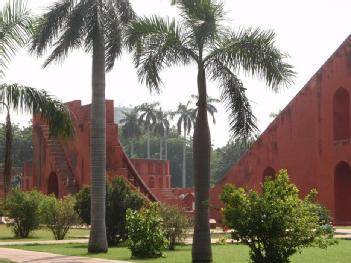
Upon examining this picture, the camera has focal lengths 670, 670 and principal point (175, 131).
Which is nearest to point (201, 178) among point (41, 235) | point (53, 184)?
point (41, 235)

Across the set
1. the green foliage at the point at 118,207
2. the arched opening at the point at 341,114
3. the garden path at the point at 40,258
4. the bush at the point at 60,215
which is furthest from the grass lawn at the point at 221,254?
the arched opening at the point at 341,114

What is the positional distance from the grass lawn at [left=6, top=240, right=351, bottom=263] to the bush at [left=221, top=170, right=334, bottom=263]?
297 cm

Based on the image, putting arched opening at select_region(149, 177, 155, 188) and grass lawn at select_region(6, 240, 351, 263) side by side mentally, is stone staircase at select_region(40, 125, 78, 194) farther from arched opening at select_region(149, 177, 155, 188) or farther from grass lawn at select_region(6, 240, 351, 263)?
grass lawn at select_region(6, 240, 351, 263)

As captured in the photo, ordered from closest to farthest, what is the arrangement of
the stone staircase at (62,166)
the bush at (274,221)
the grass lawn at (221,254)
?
the bush at (274,221) → the grass lawn at (221,254) → the stone staircase at (62,166)

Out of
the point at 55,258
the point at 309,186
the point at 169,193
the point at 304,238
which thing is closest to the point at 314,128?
the point at 309,186

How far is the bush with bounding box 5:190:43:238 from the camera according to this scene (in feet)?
75.1

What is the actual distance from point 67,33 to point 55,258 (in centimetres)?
515

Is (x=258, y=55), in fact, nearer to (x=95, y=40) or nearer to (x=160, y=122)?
(x=95, y=40)

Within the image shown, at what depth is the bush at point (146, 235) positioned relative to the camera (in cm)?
1452

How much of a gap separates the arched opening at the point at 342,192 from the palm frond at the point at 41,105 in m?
20.9

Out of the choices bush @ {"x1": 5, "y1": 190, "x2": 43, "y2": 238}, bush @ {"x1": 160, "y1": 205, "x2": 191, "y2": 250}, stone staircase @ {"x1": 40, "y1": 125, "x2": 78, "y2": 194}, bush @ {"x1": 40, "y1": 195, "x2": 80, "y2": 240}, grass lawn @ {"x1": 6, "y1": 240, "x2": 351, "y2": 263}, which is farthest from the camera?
stone staircase @ {"x1": 40, "y1": 125, "x2": 78, "y2": 194}

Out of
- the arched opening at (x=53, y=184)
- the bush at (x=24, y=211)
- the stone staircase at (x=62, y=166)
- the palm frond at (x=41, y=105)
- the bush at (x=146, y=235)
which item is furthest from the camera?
the arched opening at (x=53, y=184)

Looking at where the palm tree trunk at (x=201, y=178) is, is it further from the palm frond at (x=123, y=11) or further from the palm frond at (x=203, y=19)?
the palm frond at (x=123, y=11)

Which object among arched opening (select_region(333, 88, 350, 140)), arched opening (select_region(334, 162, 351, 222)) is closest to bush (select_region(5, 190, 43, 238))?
arched opening (select_region(334, 162, 351, 222))
